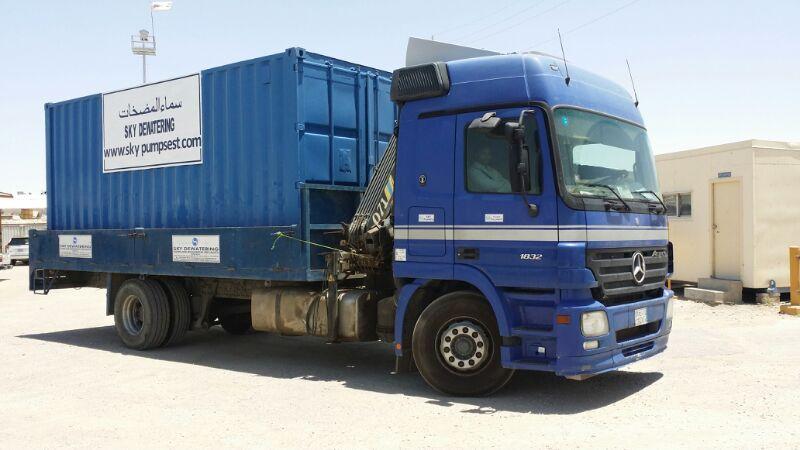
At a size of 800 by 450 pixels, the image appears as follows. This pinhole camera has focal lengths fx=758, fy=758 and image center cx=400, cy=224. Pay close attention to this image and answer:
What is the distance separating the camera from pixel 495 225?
6789mm

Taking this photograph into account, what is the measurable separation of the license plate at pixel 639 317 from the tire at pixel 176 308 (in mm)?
6183

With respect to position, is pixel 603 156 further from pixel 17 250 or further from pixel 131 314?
pixel 17 250

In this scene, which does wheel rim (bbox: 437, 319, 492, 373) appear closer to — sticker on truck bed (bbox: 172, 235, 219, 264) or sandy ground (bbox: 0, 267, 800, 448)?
sandy ground (bbox: 0, 267, 800, 448)

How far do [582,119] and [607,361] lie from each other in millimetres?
2177

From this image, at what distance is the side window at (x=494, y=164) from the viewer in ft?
21.4

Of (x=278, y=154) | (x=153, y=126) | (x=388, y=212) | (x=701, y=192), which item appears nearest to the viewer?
(x=388, y=212)

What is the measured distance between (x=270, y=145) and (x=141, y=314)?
354 centimetres

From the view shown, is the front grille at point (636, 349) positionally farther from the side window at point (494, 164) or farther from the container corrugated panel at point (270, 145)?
the container corrugated panel at point (270, 145)

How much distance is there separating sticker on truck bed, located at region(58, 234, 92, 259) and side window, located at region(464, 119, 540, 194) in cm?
670

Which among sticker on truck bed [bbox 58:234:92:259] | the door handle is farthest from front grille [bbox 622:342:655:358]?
sticker on truck bed [bbox 58:234:92:259]

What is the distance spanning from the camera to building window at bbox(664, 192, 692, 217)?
15.5 metres

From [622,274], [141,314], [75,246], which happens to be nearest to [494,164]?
[622,274]

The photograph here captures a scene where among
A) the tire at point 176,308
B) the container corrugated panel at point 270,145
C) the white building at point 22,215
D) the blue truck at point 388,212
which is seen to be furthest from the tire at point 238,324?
the white building at point 22,215

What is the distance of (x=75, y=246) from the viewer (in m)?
11.4
